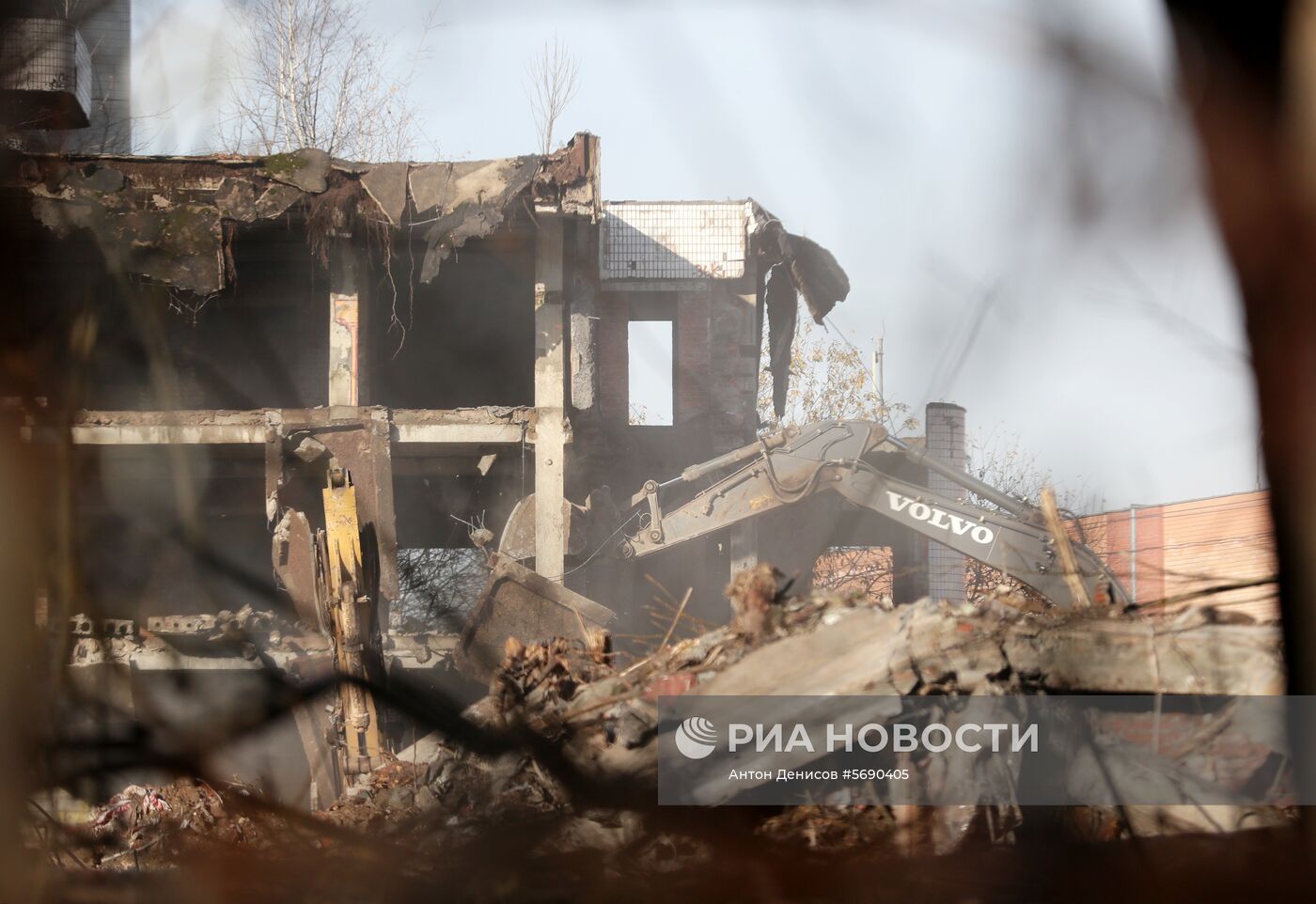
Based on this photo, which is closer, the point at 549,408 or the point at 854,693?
the point at 854,693

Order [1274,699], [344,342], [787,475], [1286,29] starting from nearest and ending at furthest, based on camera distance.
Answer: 1. [1286,29]
2. [1274,699]
3. [787,475]
4. [344,342]

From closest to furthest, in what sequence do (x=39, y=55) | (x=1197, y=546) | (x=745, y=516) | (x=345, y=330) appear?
(x=39, y=55) → (x=1197, y=546) → (x=745, y=516) → (x=345, y=330)

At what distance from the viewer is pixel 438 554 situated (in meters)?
13.1

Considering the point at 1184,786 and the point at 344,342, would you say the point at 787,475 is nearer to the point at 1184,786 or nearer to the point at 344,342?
the point at 344,342

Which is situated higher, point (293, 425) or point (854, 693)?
point (293, 425)

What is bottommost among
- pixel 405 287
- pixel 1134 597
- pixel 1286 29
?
pixel 1134 597

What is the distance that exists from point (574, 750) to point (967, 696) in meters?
1.30

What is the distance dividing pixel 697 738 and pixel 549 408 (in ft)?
23.5

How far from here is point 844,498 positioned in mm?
9414

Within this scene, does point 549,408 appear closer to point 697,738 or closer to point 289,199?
point 289,199

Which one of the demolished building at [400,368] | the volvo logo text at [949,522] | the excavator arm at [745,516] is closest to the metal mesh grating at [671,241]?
the demolished building at [400,368]

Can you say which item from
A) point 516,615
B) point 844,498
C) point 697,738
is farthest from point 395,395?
point 697,738

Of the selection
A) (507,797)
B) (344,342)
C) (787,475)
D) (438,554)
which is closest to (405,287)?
(344,342)

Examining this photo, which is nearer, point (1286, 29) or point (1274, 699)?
point (1286, 29)
